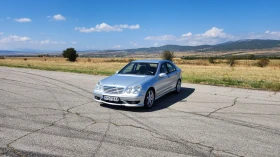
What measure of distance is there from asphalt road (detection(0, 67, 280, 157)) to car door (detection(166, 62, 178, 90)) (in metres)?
0.82

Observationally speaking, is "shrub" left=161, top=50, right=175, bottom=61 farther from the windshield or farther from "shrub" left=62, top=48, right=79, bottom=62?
the windshield

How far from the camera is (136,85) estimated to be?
22.9 feet

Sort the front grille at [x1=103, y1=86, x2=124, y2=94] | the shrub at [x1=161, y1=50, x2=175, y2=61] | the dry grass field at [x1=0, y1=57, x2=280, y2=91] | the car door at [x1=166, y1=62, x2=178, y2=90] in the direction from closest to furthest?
the front grille at [x1=103, y1=86, x2=124, y2=94], the car door at [x1=166, y1=62, x2=178, y2=90], the dry grass field at [x1=0, y1=57, x2=280, y2=91], the shrub at [x1=161, y1=50, x2=175, y2=61]

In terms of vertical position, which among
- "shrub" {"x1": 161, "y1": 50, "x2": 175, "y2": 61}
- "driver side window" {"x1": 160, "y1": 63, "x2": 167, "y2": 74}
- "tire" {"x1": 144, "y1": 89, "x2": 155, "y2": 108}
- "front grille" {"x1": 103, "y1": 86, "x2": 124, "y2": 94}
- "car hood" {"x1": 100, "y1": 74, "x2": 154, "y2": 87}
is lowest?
"tire" {"x1": 144, "y1": 89, "x2": 155, "y2": 108}

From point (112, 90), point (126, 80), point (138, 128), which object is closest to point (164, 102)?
point (126, 80)

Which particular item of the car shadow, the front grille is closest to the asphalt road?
the car shadow

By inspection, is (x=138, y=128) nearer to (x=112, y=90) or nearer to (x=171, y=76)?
(x=112, y=90)

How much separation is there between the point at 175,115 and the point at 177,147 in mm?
2206

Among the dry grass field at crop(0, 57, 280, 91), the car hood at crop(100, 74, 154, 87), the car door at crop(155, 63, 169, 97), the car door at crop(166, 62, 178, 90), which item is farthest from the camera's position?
the dry grass field at crop(0, 57, 280, 91)

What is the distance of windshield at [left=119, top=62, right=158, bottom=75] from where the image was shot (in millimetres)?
8242

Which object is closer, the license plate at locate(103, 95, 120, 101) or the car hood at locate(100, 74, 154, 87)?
the license plate at locate(103, 95, 120, 101)

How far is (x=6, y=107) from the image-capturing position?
709cm

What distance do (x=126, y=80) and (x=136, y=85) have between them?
58cm

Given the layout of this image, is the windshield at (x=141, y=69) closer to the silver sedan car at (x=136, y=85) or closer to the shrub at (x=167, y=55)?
the silver sedan car at (x=136, y=85)
